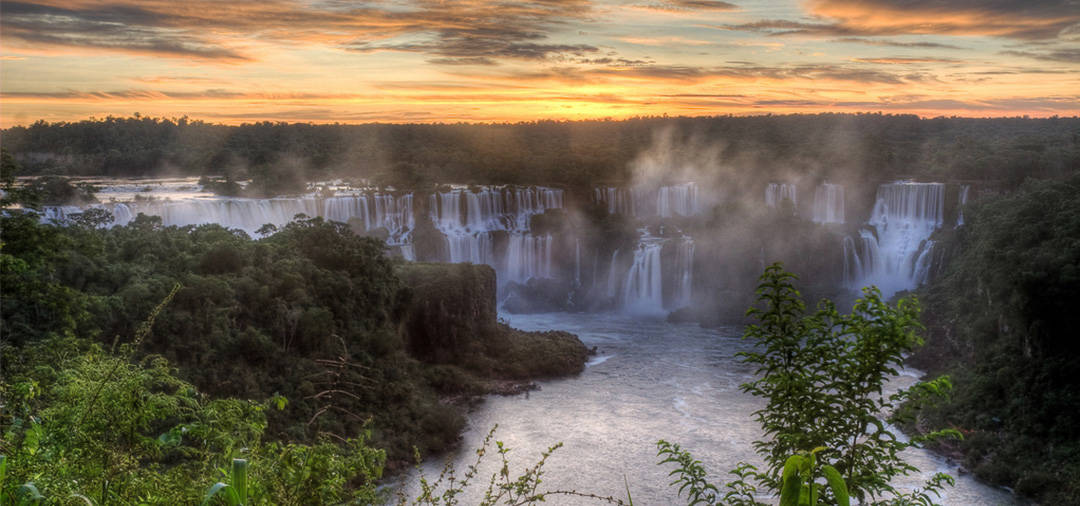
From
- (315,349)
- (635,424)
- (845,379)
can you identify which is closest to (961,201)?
(635,424)

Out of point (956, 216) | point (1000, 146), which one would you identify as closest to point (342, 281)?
point (956, 216)

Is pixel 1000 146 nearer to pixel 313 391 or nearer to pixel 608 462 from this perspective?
pixel 608 462

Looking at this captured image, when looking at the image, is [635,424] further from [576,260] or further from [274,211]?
[274,211]

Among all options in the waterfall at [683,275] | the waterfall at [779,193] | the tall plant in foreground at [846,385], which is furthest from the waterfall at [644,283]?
the tall plant in foreground at [846,385]

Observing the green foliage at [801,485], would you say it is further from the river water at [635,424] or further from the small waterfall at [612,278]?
the small waterfall at [612,278]

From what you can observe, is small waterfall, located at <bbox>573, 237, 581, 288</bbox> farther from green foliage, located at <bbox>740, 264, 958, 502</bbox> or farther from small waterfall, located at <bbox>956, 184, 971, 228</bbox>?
green foliage, located at <bbox>740, 264, 958, 502</bbox>
